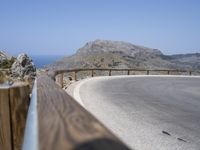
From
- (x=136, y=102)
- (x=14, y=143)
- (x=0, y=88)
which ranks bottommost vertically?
(x=136, y=102)

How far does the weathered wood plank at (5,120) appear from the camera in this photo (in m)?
2.84

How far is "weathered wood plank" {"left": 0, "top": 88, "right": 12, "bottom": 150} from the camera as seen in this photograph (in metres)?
2.84

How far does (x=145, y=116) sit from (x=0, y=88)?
26.4ft

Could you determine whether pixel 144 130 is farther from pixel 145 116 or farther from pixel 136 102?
pixel 136 102

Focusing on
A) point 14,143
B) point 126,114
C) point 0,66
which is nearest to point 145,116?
point 126,114

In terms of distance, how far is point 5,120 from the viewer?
9.42ft

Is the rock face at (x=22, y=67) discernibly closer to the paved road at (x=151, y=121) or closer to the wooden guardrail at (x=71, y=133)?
the paved road at (x=151, y=121)

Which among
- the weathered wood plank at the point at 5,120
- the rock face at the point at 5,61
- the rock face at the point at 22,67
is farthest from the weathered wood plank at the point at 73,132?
the rock face at the point at 5,61

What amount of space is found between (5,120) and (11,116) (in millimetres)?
62

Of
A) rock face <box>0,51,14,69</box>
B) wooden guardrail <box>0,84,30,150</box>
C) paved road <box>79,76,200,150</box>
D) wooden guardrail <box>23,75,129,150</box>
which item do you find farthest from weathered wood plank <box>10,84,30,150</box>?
rock face <box>0,51,14,69</box>

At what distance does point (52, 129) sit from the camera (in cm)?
141

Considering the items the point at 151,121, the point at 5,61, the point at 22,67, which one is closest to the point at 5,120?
the point at 151,121

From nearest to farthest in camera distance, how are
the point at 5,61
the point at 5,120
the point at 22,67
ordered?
the point at 5,120 < the point at 22,67 < the point at 5,61

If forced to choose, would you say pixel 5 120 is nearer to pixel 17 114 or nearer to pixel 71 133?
pixel 17 114
